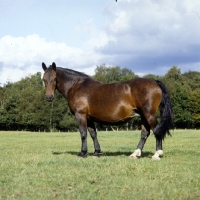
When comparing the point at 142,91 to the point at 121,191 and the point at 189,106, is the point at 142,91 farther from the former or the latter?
the point at 189,106

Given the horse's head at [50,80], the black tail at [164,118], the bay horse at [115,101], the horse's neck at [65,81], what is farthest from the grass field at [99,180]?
the horse's neck at [65,81]

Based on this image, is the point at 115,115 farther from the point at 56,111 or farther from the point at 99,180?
the point at 56,111

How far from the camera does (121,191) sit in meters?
6.83

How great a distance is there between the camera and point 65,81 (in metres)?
13.1

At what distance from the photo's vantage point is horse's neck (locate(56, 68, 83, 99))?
13.1 m

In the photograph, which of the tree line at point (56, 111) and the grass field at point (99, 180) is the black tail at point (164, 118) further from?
the tree line at point (56, 111)

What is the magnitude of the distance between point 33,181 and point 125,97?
507 cm

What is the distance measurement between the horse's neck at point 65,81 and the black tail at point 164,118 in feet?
10.4

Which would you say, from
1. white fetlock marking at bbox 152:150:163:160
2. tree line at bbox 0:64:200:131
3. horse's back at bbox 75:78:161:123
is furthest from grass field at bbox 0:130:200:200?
tree line at bbox 0:64:200:131

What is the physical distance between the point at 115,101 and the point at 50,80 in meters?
2.51

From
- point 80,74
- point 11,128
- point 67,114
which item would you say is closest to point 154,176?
point 80,74

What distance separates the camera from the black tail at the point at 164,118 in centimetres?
1168

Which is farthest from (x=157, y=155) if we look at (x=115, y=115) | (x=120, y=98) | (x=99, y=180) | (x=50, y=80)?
(x=50, y=80)

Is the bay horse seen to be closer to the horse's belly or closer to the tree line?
the horse's belly
